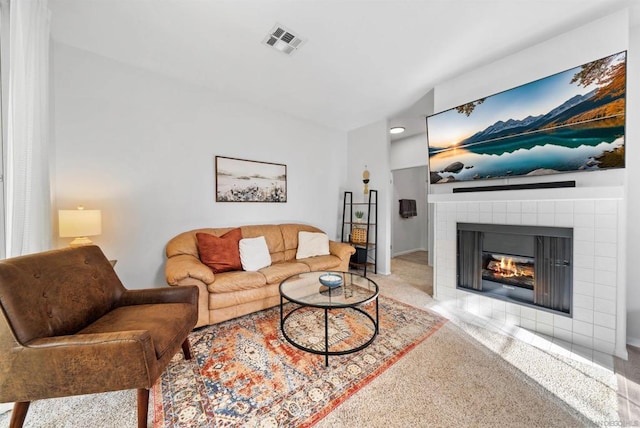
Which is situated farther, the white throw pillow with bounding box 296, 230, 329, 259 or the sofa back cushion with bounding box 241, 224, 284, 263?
the white throw pillow with bounding box 296, 230, 329, 259

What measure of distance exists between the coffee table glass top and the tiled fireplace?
1369 mm

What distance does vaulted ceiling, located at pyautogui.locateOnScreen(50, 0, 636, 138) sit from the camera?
5.69 ft

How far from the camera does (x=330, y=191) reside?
4332mm

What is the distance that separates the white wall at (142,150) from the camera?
A: 87.0 inches

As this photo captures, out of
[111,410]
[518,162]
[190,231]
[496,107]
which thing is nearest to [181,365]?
[111,410]

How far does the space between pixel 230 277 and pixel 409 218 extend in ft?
15.6

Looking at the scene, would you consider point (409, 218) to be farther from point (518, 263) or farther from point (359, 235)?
point (518, 263)

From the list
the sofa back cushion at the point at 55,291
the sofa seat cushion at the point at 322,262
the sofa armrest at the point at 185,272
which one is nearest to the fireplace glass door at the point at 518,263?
the sofa seat cushion at the point at 322,262

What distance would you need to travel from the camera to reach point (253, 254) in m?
2.73

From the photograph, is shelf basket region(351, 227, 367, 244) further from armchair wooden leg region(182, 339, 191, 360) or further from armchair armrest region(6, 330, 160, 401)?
armchair armrest region(6, 330, 160, 401)

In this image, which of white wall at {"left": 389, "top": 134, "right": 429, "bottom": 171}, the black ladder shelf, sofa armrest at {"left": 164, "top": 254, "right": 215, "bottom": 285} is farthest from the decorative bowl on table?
white wall at {"left": 389, "top": 134, "right": 429, "bottom": 171}

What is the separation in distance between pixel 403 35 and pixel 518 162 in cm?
161

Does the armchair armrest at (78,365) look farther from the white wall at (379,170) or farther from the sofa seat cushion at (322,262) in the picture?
the white wall at (379,170)

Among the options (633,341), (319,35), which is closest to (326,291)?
(319,35)
